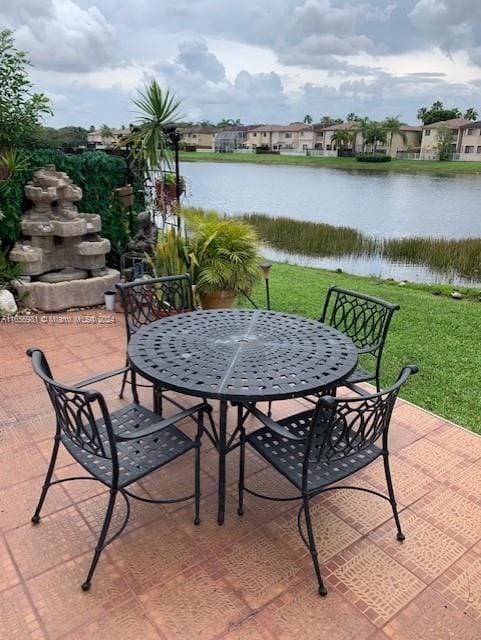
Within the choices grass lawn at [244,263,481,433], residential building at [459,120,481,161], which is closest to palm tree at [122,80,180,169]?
grass lawn at [244,263,481,433]

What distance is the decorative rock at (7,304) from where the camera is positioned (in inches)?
177

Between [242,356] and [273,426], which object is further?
[242,356]

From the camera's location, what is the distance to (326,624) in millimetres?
1591

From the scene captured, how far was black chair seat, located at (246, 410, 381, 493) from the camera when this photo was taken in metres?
1.76

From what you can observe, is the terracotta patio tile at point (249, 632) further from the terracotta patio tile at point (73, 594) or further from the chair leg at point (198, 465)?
the chair leg at point (198, 465)

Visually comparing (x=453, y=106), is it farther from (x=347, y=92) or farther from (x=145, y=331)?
(x=145, y=331)

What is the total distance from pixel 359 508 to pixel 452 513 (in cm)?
41

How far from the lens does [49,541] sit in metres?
1.91

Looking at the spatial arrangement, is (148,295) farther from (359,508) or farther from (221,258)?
(359,508)

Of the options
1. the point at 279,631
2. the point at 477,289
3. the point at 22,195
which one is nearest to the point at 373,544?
the point at 279,631

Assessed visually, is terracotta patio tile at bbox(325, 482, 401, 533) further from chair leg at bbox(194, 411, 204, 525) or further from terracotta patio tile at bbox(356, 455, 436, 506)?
chair leg at bbox(194, 411, 204, 525)

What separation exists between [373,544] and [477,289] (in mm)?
6966

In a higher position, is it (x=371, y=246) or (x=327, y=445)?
(x=327, y=445)

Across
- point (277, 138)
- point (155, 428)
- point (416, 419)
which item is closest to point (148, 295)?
point (155, 428)
